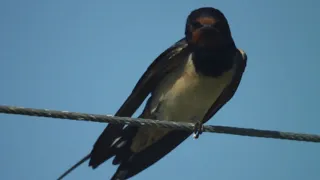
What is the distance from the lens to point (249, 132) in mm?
2775

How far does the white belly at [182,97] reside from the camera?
400 cm

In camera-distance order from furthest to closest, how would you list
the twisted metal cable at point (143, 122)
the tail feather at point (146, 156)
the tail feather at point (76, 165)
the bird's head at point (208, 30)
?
the tail feather at point (146, 156) → the bird's head at point (208, 30) → the tail feather at point (76, 165) → the twisted metal cable at point (143, 122)

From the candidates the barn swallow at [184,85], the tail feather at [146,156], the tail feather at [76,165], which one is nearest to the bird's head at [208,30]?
the barn swallow at [184,85]

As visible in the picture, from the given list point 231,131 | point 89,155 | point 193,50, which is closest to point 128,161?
point 89,155

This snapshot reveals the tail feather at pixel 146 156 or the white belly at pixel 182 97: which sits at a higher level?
the white belly at pixel 182 97

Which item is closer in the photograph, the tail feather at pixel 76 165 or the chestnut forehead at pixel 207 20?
the tail feather at pixel 76 165

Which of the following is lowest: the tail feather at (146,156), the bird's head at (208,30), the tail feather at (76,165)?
the tail feather at (146,156)

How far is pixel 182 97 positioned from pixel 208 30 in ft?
1.48

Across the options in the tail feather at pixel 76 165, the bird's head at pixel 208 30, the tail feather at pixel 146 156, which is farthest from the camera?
the tail feather at pixel 146 156

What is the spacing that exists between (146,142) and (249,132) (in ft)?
5.17

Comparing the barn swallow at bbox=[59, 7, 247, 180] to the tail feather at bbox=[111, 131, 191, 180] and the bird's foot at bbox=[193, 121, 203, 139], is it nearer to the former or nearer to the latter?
the tail feather at bbox=[111, 131, 191, 180]

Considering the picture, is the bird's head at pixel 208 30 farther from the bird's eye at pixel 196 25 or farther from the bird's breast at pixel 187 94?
the bird's breast at pixel 187 94

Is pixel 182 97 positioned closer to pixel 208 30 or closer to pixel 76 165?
pixel 208 30

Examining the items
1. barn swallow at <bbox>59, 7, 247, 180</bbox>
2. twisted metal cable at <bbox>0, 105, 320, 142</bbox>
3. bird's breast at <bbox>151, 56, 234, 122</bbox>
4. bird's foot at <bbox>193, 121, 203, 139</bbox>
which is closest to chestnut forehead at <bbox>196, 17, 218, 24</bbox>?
barn swallow at <bbox>59, 7, 247, 180</bbox>
